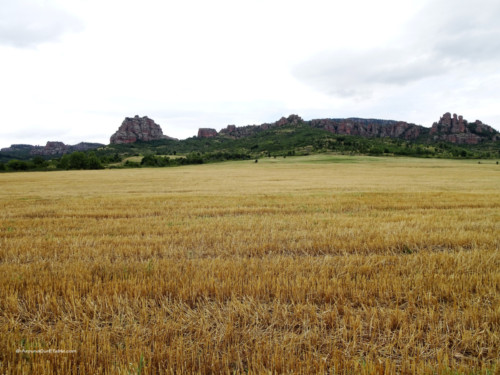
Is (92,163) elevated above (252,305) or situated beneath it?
elevated above

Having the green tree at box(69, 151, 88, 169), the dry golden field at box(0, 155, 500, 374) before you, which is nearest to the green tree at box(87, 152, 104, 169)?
the green tree at box(69, 151, 88, 169)

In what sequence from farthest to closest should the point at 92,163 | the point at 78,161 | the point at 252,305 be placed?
the point at 92,163, the point at 78,161, the point at 252,305

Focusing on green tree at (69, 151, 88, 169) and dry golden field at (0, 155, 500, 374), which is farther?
green tree at (69, 151, 88, 169)

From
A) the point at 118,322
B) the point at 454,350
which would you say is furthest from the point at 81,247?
the point at 454,350

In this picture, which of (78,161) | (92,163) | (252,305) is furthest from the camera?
(92,163)

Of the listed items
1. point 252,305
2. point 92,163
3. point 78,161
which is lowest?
point 252,305

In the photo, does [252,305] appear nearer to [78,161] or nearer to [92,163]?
[92,163]

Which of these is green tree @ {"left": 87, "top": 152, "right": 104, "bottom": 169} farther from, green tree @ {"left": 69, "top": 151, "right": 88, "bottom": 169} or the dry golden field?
the dry golden field

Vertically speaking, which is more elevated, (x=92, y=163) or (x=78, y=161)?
(x=78, y=161)

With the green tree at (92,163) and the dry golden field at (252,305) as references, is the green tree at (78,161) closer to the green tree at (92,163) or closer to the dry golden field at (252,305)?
the green tree at (92,163)

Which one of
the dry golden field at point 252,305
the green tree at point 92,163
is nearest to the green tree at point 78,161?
the green tree at point 92,163

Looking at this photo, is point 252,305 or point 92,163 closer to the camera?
point 252,305

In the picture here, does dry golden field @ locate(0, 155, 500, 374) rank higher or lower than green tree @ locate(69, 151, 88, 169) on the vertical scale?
lower

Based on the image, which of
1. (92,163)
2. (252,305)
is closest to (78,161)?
(92,163)
